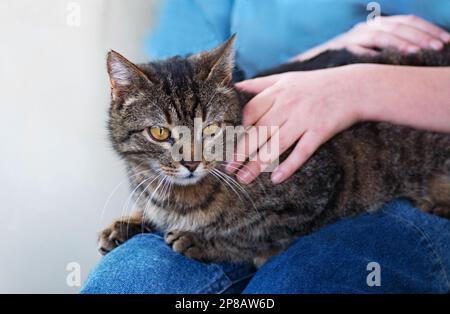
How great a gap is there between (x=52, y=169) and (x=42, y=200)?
67 mm

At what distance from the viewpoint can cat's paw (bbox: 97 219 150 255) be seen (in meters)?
1.00

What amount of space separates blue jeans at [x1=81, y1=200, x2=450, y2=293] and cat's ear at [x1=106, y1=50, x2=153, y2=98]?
0.92 feet

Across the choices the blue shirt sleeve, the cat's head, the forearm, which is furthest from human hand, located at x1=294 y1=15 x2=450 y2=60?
the cat's head

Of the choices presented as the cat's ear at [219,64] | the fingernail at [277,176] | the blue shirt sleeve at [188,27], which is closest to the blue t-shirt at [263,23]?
the blue shirt sleeve at [188,27]

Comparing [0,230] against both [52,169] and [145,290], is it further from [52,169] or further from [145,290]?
[145,290]

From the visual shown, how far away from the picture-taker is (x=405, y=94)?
94cm

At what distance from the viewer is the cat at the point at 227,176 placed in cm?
85

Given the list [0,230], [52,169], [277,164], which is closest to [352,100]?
[277,164]

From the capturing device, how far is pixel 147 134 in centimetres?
85

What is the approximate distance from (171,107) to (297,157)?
24 centimetres

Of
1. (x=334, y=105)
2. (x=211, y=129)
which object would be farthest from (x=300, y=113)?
(x=211, y=129)

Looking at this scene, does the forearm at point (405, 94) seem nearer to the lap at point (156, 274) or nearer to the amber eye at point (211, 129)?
the amber eye at point (211, 129)

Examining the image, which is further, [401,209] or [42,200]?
[42,200]

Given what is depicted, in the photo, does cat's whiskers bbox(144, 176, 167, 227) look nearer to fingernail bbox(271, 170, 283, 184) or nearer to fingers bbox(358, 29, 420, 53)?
fingernail bbox(271, 170, 283, 184)
